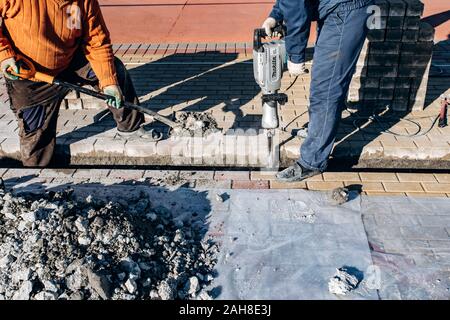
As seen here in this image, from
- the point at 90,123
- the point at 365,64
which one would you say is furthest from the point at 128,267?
the point at 365,64

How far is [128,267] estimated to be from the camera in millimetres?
2941

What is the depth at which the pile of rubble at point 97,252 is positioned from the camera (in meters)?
2.83

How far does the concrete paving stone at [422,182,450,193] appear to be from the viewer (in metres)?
3.86

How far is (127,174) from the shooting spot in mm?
4125

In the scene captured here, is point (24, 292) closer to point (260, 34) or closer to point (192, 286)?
point (192, 286)

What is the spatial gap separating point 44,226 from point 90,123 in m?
1.94

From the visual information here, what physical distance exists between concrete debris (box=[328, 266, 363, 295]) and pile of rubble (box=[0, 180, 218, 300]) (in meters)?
0.77

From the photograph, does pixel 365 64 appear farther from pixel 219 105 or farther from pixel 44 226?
pixel 44 226

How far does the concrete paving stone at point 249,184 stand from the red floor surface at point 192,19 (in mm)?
4145

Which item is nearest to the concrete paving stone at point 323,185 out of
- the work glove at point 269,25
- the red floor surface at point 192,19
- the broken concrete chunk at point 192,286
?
the work glove at point 269,25

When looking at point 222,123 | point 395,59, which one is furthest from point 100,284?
point 395,59

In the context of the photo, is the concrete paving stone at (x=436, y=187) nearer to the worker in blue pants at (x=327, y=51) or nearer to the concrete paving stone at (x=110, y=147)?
the worker in blue pants at (x=327, y=51)

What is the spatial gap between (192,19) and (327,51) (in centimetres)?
563

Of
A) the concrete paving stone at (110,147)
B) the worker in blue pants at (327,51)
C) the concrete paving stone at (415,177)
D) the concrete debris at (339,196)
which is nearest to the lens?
the worker in blue pants at (327,51)
